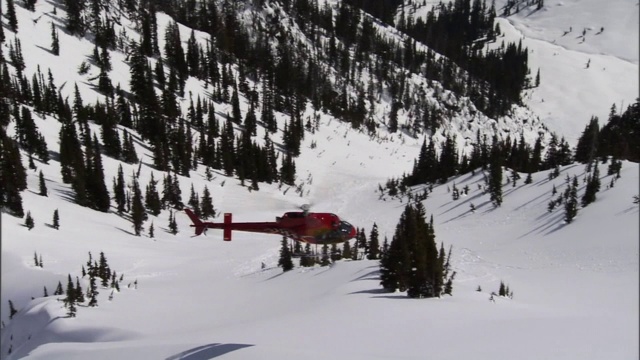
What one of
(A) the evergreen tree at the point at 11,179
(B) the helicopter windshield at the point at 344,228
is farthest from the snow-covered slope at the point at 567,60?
(A) the evergreen tree at the point at 11,179

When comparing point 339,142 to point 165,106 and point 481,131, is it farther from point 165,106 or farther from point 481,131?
point 481,131

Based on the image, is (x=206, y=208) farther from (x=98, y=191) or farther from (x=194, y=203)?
(x=98, y=191)

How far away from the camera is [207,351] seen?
1298cm

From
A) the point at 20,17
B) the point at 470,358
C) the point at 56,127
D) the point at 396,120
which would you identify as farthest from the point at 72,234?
the point at 396,120

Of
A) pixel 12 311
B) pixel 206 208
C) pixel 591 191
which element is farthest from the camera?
pixel 206 208

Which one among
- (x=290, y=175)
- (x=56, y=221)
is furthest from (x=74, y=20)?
(x=56, y=221)

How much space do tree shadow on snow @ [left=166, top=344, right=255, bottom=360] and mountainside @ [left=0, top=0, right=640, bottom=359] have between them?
16cm

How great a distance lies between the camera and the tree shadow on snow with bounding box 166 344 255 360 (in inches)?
495

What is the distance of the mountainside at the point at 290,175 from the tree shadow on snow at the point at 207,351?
0.16 metres

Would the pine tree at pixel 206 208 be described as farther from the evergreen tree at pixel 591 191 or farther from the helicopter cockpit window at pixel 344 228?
the evergreen tree at pixel 591 191

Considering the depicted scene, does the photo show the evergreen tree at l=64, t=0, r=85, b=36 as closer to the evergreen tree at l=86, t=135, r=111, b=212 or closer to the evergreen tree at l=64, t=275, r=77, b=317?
the evergreen tree at l=86, t=135, r=111, b=212

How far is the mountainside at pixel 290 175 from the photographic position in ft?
50.9

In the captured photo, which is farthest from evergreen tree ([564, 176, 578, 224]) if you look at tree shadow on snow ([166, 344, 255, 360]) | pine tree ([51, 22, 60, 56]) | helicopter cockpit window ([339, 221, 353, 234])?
pine tree ([51, 22, 60, 56])

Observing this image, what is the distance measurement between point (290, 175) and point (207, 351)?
55.4 meters
